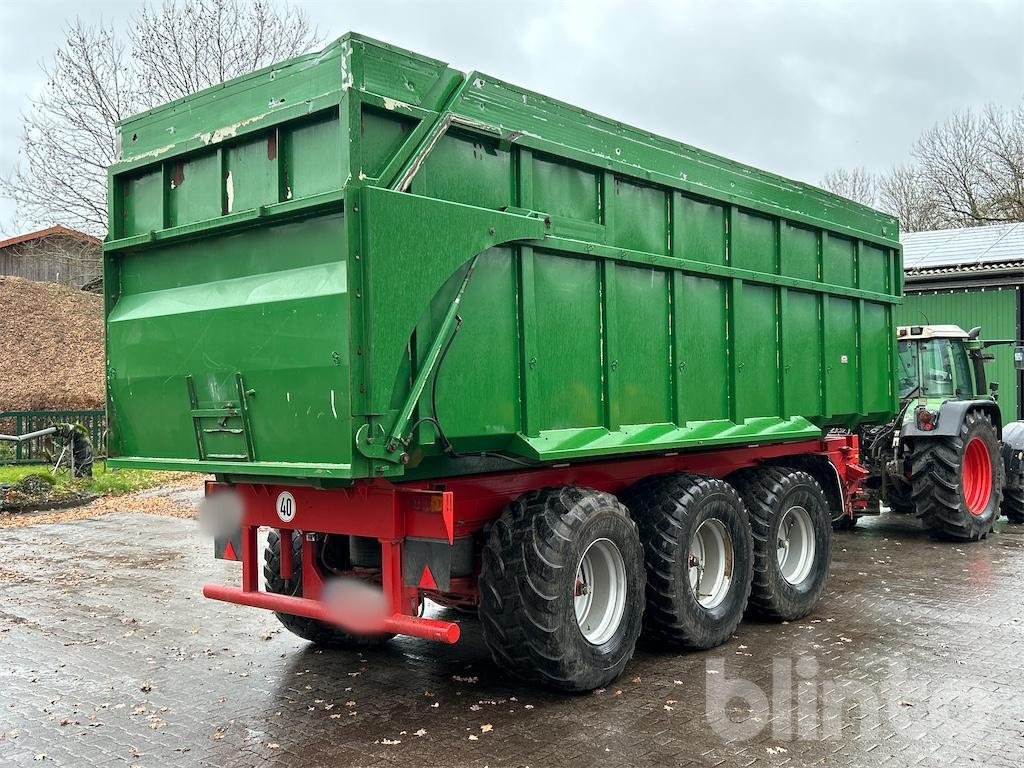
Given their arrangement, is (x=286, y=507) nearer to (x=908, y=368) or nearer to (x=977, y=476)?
(x=908, y=368)

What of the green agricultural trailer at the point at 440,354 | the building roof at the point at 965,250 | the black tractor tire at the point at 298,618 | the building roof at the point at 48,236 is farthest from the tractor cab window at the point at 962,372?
the building roof at the point at 48,236

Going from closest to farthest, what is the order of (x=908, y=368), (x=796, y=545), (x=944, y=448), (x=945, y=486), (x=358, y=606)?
1. (x=358, y=606)
2. (x=796, y=545)
3. (x=945, y=486)
4. (x=944, y=448)
5. (x=908, y=368)

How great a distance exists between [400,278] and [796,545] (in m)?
4.43

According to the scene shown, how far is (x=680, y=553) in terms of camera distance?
602 centimetres

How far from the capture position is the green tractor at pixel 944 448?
406 inches

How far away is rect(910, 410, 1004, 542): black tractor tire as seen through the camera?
10219mm

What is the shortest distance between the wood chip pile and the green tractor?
23159 mm

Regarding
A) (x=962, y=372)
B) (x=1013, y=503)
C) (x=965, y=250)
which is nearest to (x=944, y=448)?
(x=962, y=372)

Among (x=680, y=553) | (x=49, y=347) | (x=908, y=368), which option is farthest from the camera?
(x=49, y=347)

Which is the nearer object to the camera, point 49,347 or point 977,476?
point 977,476

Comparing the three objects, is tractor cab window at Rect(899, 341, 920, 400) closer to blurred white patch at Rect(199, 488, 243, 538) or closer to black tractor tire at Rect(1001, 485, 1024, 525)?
black tractor tire at Rect(1001, 485, 1024, 525)

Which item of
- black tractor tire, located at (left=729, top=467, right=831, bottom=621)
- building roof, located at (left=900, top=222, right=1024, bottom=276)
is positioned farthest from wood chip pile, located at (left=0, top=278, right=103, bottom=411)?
black tractor tire, located at (left=729, top=467, right=831, bottom=621)

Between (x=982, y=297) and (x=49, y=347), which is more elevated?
(x=49, y=347)

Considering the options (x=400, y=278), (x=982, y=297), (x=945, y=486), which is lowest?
(x=945, y=486)
